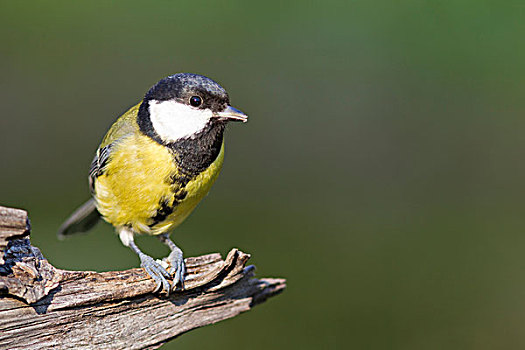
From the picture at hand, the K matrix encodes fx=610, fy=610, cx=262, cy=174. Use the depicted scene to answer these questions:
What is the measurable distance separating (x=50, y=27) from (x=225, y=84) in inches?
74.6

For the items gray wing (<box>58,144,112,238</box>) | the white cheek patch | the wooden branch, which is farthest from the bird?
gray wing (<box>58,144,112,238</box>)

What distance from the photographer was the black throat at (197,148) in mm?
2324

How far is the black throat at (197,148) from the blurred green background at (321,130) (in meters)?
1.87

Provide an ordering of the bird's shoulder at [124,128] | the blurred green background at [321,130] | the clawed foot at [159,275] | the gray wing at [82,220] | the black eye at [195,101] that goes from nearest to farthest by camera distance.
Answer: the clawed foot at [159,275]
the black eye at [195,101]
the bird's shoulder at [124,128]
the gray wing at [82,220]
the blurred green background at [321,130]

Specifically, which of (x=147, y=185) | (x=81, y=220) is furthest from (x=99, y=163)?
(x=81, y=220)

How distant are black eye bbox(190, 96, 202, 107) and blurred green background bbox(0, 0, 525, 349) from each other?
1.98 meters

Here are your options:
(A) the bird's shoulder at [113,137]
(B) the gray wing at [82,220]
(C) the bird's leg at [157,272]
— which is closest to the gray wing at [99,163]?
(A) the bird's shoulder at [113,137]

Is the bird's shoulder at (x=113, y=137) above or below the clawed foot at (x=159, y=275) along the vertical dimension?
above

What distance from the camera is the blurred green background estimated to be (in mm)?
4441

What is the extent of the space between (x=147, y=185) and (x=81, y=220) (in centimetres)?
90

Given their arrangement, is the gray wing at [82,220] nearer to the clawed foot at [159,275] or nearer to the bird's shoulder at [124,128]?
the bird's shoulder at [124,128]

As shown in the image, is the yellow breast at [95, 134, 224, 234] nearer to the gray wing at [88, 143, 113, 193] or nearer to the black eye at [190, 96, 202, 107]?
the gray wing at [88, 143, 113, 193]

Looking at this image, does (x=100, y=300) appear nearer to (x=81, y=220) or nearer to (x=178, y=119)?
(x=178, y=119)

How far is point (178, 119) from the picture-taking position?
2318 millimetres
